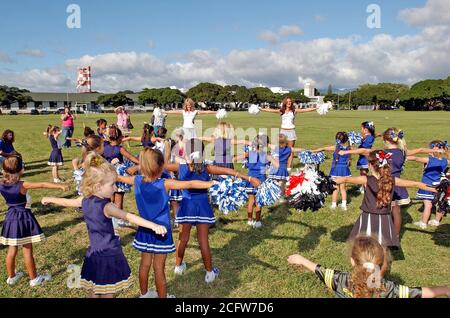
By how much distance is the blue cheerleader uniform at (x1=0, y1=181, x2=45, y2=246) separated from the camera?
477 cm

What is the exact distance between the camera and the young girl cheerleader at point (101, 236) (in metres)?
3.55

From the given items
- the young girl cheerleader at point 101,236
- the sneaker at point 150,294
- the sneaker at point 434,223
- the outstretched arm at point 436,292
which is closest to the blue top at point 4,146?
Result: the young girl cheerleader at point 101,236

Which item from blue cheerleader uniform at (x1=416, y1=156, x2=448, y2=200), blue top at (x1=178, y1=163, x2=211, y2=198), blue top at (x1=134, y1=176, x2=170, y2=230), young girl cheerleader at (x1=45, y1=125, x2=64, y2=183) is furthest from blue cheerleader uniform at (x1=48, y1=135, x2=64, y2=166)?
blue cheerleader uniform at (x1=416, y1=156, x2=448, y2=200)

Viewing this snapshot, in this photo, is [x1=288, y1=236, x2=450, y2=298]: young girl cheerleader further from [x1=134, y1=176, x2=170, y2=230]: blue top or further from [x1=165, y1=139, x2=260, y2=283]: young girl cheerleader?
[x1=165, y1=139, x2=260, y2=283]: young girl cheerleader

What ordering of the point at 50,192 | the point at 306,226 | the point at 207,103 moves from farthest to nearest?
the point at 207,103, the point at 50,192, the point at 306,226

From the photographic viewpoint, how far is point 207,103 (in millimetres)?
121625

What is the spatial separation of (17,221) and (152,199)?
7.10 ft

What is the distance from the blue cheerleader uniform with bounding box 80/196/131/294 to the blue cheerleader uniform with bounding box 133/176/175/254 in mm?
388

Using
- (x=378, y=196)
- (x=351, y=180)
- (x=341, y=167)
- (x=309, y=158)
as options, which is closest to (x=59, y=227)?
(x=351, y=180)

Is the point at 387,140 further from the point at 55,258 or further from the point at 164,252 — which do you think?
the point at 55,258

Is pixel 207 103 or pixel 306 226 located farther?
pixel 207 103
